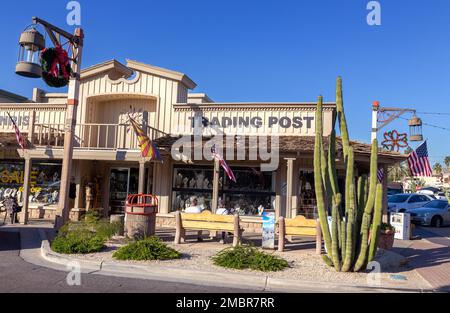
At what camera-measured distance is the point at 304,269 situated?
7.73 meters

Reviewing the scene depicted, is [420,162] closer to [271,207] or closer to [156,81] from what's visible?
[271,207]

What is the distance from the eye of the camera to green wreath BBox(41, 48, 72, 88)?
10.2 m

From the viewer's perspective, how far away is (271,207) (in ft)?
46.4

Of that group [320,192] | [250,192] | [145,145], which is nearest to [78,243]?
[145,145]

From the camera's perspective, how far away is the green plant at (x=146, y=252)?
7973 millimetres

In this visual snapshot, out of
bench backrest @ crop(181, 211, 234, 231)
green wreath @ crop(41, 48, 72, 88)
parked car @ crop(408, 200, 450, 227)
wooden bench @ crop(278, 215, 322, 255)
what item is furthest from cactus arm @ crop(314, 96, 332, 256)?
parked car @ crop(408, 200, 450, 227)

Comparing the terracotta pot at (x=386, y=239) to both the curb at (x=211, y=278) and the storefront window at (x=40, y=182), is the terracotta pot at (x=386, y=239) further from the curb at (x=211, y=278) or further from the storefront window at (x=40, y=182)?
the storefront window at (x=40, y=182)

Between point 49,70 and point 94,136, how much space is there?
19.5ft

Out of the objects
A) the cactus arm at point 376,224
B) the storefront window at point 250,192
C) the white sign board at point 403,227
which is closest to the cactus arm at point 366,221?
the cactus arm at point 376,224

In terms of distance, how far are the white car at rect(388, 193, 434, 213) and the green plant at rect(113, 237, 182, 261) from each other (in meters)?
15.8

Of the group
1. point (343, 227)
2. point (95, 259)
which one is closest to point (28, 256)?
point (95, 259)

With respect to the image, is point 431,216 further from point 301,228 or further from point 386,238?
point 301,228
